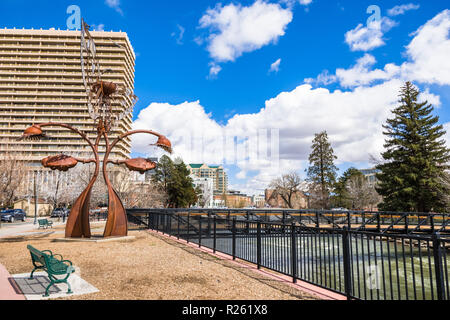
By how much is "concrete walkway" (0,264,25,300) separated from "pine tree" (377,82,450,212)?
36.4 meters

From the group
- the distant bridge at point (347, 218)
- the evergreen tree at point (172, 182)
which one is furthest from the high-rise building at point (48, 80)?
the distant bridge at point (347, 218)

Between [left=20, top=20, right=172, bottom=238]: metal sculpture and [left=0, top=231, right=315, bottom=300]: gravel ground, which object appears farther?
[left=20, top=20, right=172, bottom=238]: metal sculpture

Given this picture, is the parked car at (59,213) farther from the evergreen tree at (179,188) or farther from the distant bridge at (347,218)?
the evergreen tree at (179,188)

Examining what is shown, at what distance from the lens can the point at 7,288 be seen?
5.79 m

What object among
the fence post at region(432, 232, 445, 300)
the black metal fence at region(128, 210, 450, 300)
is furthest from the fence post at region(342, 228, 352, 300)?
the fence post at region(432, 232, 445, 300)

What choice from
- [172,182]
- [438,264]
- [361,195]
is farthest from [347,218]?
[172,182]

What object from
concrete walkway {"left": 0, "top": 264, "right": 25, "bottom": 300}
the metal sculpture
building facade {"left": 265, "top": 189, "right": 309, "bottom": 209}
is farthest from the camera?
building facade {"left": 265, "top": 189, "right": 309, "bottom": 209}

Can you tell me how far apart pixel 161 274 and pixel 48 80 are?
3974 inches

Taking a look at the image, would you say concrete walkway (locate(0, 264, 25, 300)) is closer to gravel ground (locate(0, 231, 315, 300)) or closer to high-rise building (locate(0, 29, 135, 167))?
gravel ground (locate(0, 231, 315, 300))

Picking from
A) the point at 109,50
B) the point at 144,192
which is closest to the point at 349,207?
the point at 144,192

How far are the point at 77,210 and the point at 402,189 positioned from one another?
33.9 meters

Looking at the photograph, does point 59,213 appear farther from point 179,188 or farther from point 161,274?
point 161,274

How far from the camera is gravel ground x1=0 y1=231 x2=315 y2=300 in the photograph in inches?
213

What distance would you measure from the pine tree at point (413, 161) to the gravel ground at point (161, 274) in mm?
32106
